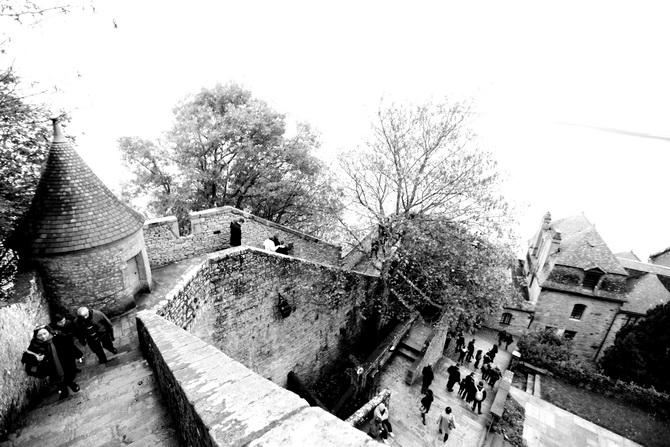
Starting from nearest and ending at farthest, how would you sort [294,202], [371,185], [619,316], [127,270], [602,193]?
[127,270], [371,185], [294,202], [619,316], [602,193]

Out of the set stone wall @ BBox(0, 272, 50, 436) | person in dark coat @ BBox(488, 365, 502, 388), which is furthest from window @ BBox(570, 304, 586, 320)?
stone wall @ BBox(0, 272, 50, 436)

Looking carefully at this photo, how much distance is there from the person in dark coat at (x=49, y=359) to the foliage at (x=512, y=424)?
1462 cm

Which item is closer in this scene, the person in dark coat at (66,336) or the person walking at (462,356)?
the person in dark coat at (66,336)

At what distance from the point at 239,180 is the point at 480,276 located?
42.3 ft

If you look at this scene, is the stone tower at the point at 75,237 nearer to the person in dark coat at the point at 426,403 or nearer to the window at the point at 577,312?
the person in dark coat at the point at 426,403

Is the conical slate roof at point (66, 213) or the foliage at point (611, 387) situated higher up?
the conical slate roof at point (66, 213)

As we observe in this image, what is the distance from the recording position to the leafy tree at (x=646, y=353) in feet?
60.8

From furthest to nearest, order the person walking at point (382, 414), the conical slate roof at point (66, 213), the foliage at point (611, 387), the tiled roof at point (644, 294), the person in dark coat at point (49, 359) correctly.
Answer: the tiled roof at point (644, 294)
the foliage at point (611, 387)
the person walking at point (382, 414)
the conical slate roof at point (66, 213)
the person in dark coat at point (49, 359)

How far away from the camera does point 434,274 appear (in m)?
12.5

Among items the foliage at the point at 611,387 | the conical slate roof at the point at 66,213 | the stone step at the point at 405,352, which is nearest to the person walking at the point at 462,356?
the stone step at the point at 405,352

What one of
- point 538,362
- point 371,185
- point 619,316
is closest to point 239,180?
point 371,185

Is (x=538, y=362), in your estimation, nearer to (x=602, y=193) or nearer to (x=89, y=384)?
(x=89, y=384)

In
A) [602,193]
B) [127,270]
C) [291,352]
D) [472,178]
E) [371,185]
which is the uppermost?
[602,193]

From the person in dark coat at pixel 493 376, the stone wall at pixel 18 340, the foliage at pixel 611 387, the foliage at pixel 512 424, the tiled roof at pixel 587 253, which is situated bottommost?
the foliage at pixel 512 424
